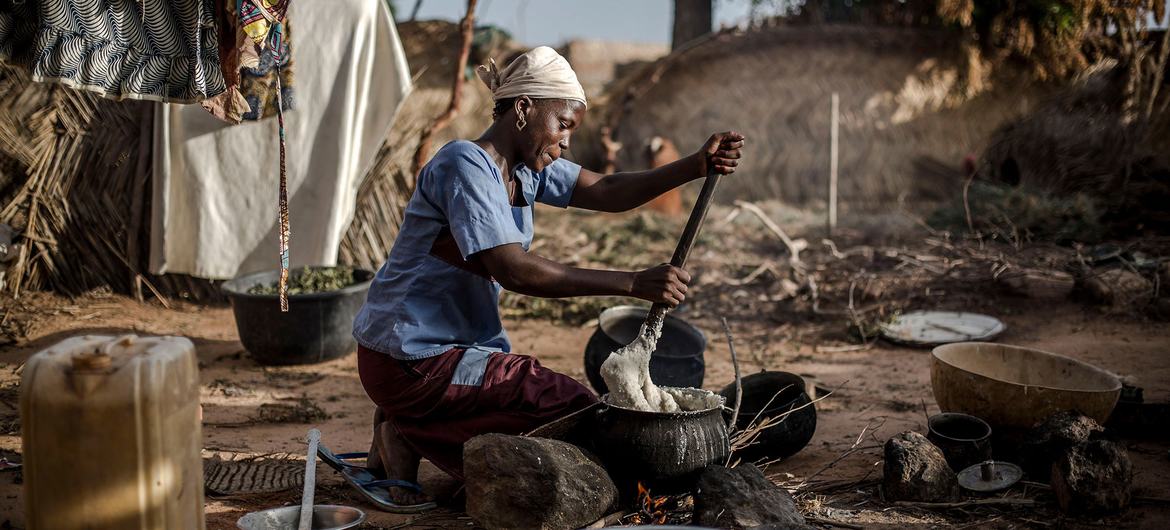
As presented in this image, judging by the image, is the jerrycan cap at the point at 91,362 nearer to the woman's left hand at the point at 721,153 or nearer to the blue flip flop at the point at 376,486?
the blue flip flop at the point at 376,486

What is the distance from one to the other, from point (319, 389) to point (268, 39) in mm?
2045

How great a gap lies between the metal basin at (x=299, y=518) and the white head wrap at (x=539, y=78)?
1402mm

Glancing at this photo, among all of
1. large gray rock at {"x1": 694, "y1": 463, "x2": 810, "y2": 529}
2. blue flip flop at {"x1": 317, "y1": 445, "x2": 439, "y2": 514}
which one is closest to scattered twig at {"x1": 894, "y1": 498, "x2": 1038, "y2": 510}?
large gray rock at {"x1": 694, "y1": 463, "x2": 810, "y2": 529}

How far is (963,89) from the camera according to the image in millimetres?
10609

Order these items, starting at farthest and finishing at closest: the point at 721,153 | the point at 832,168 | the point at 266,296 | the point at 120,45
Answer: the point at 832,168 < the point at 266,296 < the point at 120,45 < the point at 721,153

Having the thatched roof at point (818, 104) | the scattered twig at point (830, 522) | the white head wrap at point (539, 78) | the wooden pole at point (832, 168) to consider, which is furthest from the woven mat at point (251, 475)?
the thatched roof at point (818, 104)

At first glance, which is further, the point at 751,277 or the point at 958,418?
the point at 751,277

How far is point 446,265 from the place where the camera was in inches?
110

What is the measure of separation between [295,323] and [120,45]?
191 cm

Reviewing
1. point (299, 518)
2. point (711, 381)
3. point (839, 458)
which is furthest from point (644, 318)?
point (299, 518)

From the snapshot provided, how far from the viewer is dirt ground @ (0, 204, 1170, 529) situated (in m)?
2.87

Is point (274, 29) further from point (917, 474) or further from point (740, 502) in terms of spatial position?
point (917, 474)

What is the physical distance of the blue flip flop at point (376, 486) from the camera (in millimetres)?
2832

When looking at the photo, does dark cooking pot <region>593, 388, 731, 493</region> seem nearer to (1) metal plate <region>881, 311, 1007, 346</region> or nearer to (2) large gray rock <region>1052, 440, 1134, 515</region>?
(2) large gray rock <region>1052, 440, 1134, 515</region>
